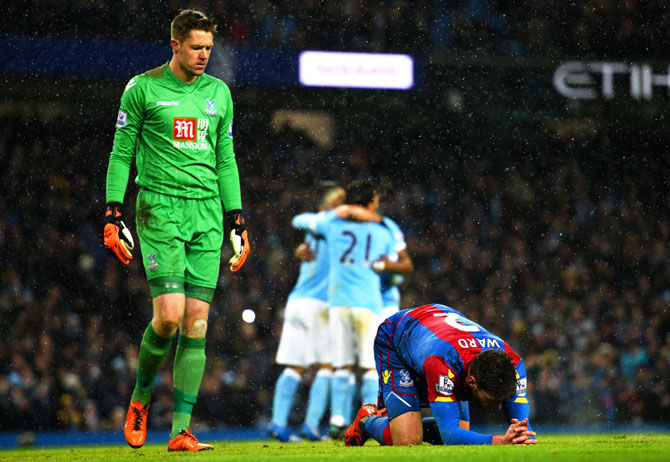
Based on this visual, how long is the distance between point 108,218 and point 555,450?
7.77ft

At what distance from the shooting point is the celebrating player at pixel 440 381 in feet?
14.5

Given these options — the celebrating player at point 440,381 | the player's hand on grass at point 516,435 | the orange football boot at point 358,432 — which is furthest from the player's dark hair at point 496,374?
the orange football boot at point 358,432

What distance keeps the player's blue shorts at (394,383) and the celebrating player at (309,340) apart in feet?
7.17

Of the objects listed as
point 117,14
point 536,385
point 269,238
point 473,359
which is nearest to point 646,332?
point 536,385

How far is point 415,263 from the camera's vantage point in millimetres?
15742

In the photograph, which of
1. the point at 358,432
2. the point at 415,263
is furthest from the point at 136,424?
the point at 415,263

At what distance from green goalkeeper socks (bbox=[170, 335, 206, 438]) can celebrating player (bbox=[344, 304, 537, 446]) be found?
974 mm

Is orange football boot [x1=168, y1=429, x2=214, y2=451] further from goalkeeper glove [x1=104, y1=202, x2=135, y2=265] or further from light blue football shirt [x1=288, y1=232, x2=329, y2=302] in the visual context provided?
light blue football shirt [x1=288, y1=232, x2=329, y2=302]

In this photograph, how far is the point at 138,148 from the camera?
206 inches

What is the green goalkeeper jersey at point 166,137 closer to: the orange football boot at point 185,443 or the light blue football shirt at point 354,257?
the orange football boot at point 185,443

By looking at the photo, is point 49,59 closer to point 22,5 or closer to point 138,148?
point 22,5

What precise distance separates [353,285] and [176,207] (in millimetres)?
2985

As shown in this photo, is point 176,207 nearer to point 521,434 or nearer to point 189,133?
point 189,133

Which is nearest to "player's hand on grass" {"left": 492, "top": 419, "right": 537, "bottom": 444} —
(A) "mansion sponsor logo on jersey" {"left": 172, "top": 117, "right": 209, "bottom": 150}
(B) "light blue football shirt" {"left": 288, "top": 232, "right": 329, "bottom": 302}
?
(A) "mansion sponsor logo on jersey" {"left": 172, "top": 117, "right": 209, "bottom": 150}
